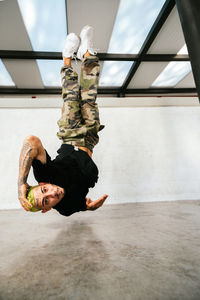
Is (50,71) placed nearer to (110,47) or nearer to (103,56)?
(103,56)

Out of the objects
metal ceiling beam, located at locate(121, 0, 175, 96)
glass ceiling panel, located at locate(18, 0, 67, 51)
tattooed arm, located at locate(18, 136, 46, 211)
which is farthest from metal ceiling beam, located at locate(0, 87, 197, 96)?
tattooed arm, located at locate(18, 136, 46, 211)

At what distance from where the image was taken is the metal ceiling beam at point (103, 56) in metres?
3.74

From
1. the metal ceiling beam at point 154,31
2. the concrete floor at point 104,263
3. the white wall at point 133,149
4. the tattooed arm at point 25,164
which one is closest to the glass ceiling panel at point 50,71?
the metal ceiling beam at point 154,31

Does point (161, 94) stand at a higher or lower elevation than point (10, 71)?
lower

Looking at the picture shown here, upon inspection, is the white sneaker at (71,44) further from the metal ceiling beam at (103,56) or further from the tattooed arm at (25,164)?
the metal ceiling beam at (103,56)

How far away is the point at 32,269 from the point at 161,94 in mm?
6297

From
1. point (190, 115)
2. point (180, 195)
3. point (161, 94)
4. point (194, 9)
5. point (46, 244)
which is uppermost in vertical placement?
point (161, 94)

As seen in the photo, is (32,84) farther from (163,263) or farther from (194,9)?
(163,263)

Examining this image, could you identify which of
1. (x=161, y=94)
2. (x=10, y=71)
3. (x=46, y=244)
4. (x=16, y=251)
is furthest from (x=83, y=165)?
(x=161, y=94)

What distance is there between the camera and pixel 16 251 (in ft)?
2.95

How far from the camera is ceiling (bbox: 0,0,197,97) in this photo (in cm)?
289

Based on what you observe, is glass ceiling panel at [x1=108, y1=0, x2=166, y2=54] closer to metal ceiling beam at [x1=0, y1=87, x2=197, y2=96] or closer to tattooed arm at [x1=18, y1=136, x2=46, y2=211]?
metal ceiling beam at [x1=0, y1=87, x2=197, y2=96]

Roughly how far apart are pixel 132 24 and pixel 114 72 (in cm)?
152

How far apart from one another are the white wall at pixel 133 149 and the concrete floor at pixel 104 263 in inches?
44.6
